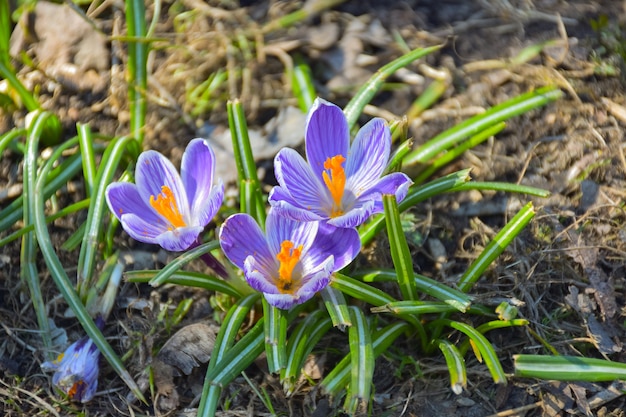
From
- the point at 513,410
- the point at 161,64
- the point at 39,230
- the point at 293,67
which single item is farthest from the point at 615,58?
the point at 39,230

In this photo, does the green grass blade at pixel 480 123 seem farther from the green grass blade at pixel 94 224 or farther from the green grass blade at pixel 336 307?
the green grass blade at pixel 94 224

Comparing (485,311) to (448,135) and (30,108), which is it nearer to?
(448,135)

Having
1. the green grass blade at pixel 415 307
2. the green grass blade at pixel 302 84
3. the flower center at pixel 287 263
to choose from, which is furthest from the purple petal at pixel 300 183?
the green grass blade at pixel 302 84

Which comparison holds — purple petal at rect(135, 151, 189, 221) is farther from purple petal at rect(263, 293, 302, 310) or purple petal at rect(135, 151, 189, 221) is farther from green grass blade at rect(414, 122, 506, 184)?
green grass blade at rect(414, 122, 506, 184)

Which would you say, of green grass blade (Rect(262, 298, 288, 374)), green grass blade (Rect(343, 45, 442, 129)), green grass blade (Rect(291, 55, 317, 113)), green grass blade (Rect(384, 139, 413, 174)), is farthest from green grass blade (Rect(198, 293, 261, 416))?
green grass blade (Rect(291, 55, 317, 113))

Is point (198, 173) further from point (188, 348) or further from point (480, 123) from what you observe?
point (480, 123)

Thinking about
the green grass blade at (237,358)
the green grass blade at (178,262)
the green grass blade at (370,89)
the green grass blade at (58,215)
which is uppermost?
the green grass blade at (370,89)
